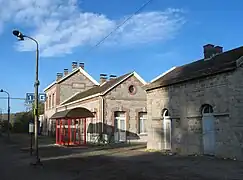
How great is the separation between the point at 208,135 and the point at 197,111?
1555 mm

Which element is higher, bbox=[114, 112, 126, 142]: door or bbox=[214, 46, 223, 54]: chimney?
bbox=[214, 46, 223, 54]: chimney

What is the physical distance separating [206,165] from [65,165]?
6.67 m

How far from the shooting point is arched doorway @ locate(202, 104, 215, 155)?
59.8 ft

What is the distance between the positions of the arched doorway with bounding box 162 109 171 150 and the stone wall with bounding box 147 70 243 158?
0.94ft

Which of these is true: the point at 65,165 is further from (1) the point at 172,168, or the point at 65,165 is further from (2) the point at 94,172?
(1) the point at 172,168

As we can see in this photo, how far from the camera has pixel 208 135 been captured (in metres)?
18.5

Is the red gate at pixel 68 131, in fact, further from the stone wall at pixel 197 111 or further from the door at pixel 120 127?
the stone wall at pixel 197 111

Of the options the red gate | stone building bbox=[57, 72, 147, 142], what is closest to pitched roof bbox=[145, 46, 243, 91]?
stone building bbox=[57, 72, 147, 142]

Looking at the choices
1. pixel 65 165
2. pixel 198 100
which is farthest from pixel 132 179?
pixel 198 100

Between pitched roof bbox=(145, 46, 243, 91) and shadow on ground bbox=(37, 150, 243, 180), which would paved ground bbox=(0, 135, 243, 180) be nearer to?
shadow on ground bbox=(37, 150, 243, 180)

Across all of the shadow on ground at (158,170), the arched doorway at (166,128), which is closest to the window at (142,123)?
the arched doorway at (166,128)

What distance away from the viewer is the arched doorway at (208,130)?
1823 centimetres

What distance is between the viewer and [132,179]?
12008 mm

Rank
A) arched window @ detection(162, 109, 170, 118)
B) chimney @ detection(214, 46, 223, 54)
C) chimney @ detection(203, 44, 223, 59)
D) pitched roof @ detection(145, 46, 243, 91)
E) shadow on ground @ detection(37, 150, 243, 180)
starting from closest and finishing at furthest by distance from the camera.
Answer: shadow on ground @ detection(37, 150, 243, 180), pitched roof @ detection(145, 46, 243, 91), arched window @ detection(162, 109, 170, 118), chimney @ detection(203, 44, 223, 59), chimney @ detection(214, 46, 223, 54)
